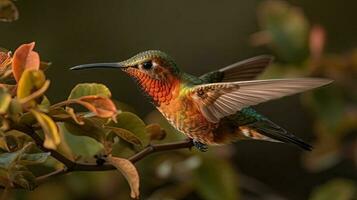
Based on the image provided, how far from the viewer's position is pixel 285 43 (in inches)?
118

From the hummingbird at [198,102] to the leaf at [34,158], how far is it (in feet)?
1.24

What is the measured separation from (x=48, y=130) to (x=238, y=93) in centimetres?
64

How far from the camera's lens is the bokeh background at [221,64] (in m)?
2.89

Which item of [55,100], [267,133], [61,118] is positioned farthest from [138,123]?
[55,100]

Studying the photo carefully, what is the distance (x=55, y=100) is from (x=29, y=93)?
3412 millimetres

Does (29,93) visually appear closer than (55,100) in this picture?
Yes

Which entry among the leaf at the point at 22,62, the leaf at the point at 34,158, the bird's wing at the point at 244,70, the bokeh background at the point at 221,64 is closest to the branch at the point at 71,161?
the leaf at the point at 34,158

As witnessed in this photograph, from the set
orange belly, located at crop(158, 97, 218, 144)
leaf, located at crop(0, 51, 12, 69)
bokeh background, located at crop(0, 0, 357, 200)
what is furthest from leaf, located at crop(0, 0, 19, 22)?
bokeh background, located at crop(0, 0, 357, 200)

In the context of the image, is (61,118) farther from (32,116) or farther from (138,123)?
(138,123)

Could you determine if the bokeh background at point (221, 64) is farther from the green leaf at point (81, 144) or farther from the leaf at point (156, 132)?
the green leaf at point (81, 144)

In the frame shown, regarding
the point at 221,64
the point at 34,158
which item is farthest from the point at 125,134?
the point at 221,64

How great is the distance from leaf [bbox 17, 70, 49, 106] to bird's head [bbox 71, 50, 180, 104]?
23.7 inches

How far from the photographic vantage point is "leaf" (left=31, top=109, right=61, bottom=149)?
151 cm

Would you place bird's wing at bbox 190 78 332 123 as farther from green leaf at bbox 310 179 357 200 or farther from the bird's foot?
green leaf at bbox 310 179 357 200
